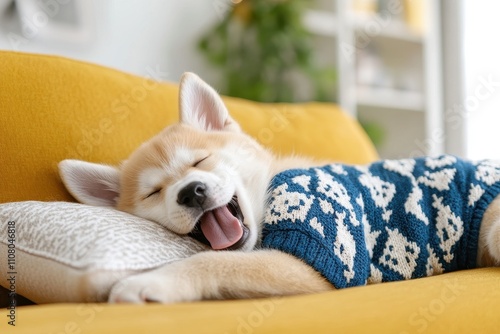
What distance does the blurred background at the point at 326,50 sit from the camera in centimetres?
300

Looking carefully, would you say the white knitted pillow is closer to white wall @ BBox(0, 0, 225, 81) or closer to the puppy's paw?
the puppy's paw

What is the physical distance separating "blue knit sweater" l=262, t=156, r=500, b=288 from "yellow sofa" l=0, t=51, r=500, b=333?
0.35 feet

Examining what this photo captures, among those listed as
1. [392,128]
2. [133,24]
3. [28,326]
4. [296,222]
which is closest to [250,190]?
[296,222]

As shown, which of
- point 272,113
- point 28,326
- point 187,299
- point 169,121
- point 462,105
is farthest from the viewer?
point 462,105

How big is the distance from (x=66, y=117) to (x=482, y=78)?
3.34 m

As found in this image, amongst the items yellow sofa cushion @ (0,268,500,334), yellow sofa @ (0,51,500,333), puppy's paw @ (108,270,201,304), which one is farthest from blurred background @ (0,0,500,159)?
yellow sofa cushion @ (0,268,500,334)

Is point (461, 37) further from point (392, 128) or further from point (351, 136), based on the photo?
point (351, 136)

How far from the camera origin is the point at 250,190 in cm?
140

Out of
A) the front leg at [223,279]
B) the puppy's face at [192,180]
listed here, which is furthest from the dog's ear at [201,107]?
the front leg at [223,279]

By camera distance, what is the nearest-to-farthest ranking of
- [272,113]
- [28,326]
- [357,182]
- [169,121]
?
[28,326] < [357,182] < [169,121] < [272,113]

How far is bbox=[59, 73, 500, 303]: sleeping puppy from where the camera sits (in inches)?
45.4

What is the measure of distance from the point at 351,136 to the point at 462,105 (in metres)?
2.22

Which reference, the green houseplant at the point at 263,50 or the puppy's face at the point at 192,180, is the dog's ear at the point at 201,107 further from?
the green houseplant at the point at 263,50
